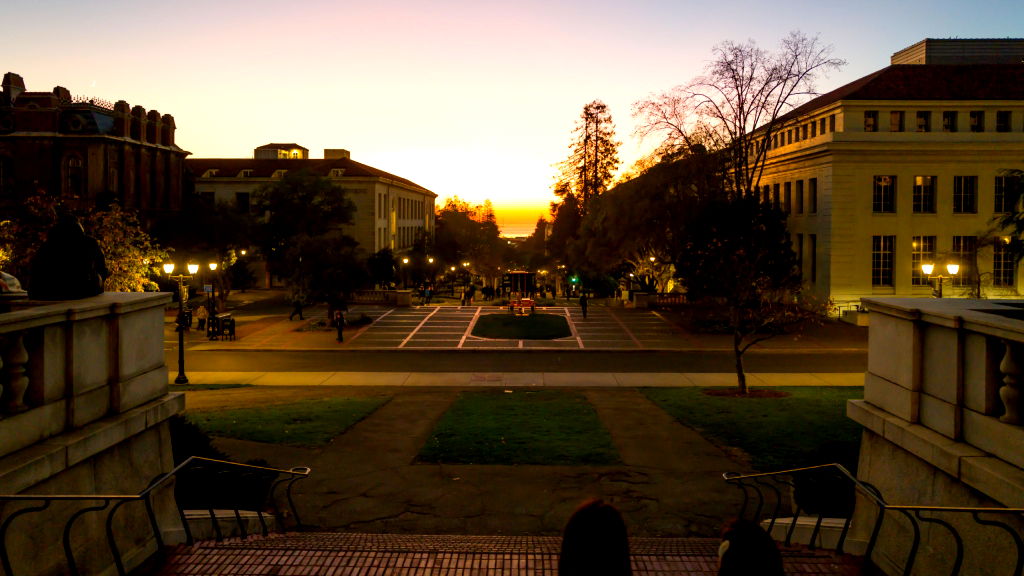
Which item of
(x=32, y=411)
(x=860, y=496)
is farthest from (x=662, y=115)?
(x=32, y=411)

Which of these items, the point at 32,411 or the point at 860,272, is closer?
the point at 32,411

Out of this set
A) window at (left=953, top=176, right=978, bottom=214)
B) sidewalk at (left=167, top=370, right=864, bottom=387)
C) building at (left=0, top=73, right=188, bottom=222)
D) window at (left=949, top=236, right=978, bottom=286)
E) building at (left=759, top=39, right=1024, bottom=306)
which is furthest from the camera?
building at (left=0, top=73, right=188, bottom=222)

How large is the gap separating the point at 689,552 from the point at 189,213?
61.5 m

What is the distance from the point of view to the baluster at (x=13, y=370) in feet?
19.8

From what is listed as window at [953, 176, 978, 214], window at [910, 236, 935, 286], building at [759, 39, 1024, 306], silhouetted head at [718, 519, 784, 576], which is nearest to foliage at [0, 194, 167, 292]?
silhouetted head at [718, 519, 784, 576]

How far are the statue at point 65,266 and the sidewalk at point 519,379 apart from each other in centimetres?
1888

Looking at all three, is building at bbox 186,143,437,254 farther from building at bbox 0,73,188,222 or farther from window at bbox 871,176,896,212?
window at bbox 871,176,896,212

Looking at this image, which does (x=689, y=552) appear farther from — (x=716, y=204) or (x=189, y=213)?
(x=189, y=213)

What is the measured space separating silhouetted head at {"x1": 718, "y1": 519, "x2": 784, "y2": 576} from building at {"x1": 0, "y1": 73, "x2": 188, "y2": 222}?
5947 cm

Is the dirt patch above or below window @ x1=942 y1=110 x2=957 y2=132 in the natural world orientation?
below

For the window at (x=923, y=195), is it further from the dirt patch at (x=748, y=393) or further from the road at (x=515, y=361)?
the dirt patch at (x=748, y=393)

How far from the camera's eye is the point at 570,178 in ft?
270

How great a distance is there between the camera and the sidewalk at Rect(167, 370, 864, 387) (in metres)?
26.6

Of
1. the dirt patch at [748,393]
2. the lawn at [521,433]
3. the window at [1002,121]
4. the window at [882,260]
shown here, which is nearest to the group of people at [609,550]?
the lawn at [521,433]
